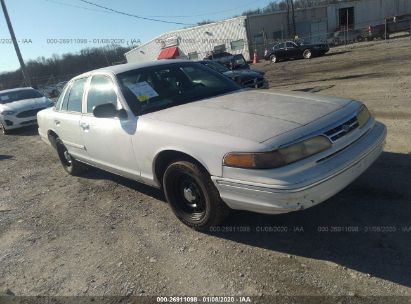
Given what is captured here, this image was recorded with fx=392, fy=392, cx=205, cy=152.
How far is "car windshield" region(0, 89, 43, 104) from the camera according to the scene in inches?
542

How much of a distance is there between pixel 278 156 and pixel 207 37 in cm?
4109

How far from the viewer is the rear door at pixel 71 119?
17.5 feet

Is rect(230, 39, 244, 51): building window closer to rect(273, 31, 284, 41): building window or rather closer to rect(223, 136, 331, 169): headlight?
rect(273, 31, 284, 41): building window

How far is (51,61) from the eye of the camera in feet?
244

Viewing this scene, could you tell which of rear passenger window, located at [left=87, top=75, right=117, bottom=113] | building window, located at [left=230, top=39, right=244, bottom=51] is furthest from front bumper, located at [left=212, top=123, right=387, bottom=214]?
building window, located at [left=230, top=39, right=244, bottom=51]

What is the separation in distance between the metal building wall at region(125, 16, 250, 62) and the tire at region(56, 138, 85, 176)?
3180 cm

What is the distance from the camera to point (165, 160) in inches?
156

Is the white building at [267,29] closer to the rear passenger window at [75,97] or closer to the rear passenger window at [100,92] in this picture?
the rear passenger window at [75,97]

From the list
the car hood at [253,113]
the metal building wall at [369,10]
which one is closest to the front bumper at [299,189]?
the car hood at [253,113]

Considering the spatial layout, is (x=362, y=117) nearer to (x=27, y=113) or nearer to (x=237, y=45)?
(x=27, y=113)

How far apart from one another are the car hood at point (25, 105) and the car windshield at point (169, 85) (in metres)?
9.64

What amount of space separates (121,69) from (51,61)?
7680cm

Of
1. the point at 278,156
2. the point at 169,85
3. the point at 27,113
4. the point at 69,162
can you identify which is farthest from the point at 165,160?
the point at 27,113

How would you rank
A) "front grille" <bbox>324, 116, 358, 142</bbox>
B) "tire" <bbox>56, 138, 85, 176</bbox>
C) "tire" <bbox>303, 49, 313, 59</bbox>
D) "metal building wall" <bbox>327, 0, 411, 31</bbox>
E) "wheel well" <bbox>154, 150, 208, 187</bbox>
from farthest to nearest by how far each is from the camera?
"metal building wall" <bbox>327, 0, 411, 31</bbox> → "tire" <bbox>303, 49, 313, 59</bbox> → "tire" <bbox>56, 138, 85, 176</bbox> → "wheel well" <bbox>154, 150, 208, 187</bbox> → "front grille" <bbox>324, 116, 358, 142</bbox>
